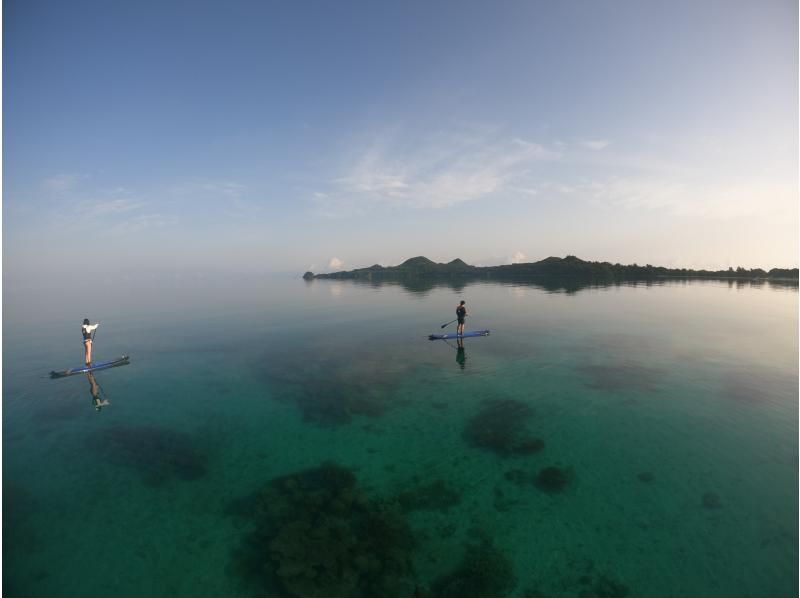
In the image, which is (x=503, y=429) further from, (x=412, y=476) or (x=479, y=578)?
(x=479, y=578)

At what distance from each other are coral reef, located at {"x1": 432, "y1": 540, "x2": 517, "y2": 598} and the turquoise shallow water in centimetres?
5

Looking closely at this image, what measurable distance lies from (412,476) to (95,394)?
2356cm

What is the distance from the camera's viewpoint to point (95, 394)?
77.7 feet

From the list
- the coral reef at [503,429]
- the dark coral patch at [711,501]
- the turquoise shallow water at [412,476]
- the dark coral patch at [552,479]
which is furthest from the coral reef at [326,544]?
the dark coral patch at [711,501]

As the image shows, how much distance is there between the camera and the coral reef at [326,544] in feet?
31.4

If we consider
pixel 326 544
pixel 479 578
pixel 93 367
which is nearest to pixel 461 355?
pixel 479 578

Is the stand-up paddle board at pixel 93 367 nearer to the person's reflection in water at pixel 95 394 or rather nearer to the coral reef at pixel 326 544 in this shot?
the person's reflection in water at pixel 95 394

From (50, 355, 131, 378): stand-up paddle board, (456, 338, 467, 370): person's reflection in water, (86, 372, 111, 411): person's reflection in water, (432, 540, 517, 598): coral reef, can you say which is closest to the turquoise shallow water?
(432, 540, 517, 598): coral reef

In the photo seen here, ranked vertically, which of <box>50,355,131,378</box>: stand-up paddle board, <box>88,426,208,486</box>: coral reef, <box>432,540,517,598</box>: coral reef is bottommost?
<box>432,540,517,598</box>: coral reef

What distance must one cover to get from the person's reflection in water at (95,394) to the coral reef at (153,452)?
14.6 ft

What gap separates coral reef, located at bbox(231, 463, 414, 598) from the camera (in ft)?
31.4

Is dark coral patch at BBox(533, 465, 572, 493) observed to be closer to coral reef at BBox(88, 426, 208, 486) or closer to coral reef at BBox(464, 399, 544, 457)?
coral reef at BBox(464, 399, 544, 457)

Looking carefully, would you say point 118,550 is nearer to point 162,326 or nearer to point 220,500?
point 220,500

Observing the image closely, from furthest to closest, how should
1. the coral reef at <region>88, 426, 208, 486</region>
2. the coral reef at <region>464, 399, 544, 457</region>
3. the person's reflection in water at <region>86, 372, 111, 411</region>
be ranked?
the person's reflection in water at <region>86, 372, 111, 411</region>
the coral reef at <region>464, 399, 544, 457</region>
the coral reef at <region>88, 426, 208, 486</region>
